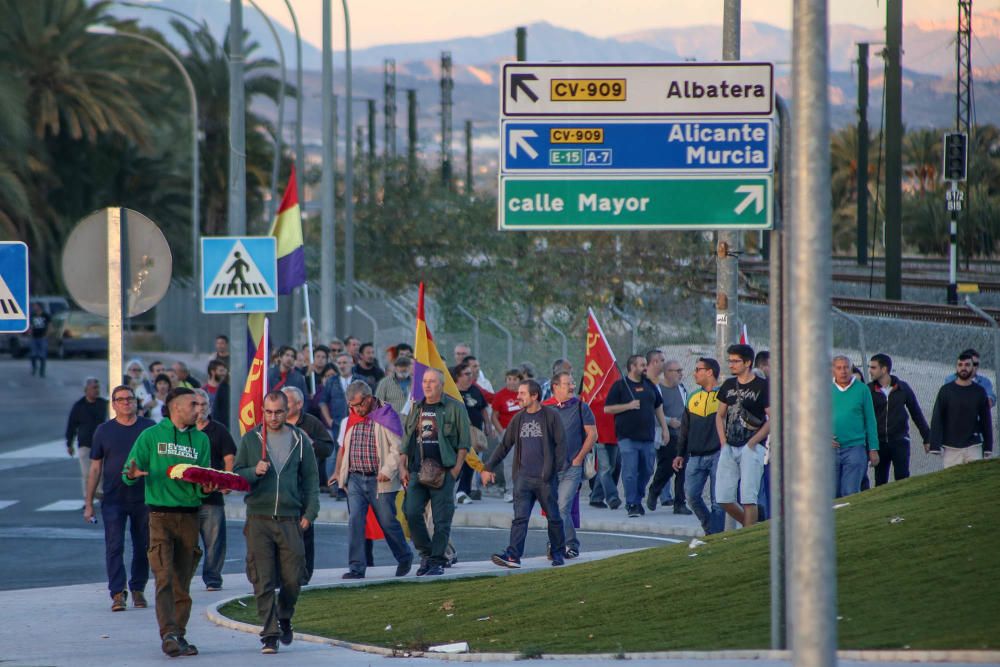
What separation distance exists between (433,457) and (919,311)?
1640 centimetres

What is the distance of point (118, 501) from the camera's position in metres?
12.3

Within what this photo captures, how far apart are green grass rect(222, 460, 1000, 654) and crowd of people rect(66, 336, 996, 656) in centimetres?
88

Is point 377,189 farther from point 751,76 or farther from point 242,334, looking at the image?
point 751,76

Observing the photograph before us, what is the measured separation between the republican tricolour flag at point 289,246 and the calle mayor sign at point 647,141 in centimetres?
1189

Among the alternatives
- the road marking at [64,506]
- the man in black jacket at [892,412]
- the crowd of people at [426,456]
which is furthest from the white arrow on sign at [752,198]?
the road marking at [64,506]

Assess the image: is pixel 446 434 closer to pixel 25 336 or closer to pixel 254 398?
pixel 254 398

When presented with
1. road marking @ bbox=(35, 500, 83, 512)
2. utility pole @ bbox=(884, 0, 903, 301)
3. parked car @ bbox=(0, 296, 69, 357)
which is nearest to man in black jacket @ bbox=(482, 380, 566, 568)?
road marking @ bbox=(35, 500, 83, 512)

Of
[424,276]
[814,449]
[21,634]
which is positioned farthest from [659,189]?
[424,276]

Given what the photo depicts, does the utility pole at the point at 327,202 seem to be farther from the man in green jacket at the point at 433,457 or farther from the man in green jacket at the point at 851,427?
the man in green jacket at the point at 851,427

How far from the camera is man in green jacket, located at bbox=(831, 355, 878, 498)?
1513 cm

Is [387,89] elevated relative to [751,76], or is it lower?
elevated

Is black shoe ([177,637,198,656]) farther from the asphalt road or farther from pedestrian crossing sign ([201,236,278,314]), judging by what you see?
pedestrian crossing sign ([201,236,278,314])

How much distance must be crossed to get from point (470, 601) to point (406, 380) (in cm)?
646

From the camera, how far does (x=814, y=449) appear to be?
231 inches
